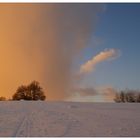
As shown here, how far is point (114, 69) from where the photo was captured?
9086 millimetres

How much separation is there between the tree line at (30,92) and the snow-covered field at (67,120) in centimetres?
104

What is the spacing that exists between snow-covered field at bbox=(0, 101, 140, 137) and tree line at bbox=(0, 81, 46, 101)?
1044 millimetres

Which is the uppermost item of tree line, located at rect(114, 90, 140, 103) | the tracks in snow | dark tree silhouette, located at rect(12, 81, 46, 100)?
dark tree silhouette, located at rect(12, 81, 46, 100)

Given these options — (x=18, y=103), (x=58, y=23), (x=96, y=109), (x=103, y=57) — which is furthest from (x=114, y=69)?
(x=18, y=103)

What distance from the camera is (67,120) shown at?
7566 millimetres

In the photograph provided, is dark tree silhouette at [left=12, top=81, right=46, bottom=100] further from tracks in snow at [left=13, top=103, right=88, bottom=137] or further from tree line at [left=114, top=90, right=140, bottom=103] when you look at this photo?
tracks in snow at [left=13, top=103, right=88, bottom=137]

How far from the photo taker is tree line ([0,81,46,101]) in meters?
10.5

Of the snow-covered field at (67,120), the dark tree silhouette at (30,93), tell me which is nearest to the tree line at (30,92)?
the dark tree silhouette at (30,93)

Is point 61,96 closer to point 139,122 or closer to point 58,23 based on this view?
point 58,23

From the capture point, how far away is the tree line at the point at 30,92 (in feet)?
34.4

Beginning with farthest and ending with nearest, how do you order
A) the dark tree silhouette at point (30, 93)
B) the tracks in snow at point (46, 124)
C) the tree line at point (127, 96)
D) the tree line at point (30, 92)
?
1. the dark tree silhouette at point (30, 93)
2. the tree line at point (30, 92)
3. the tree line at point (127, 96)
4. the tracks in snow at point (46, 124)

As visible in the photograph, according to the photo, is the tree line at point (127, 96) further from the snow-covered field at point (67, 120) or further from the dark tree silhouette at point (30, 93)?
the dark tree silhouette at point (30, 93)

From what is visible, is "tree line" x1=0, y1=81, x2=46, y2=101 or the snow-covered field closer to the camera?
the snow-covered field

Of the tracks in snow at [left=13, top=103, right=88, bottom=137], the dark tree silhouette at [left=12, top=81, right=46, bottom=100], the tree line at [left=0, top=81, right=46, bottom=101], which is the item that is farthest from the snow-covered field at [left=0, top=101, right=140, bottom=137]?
the dark tree silhouette at [left=12, top=81, right=46, bottom=100]
